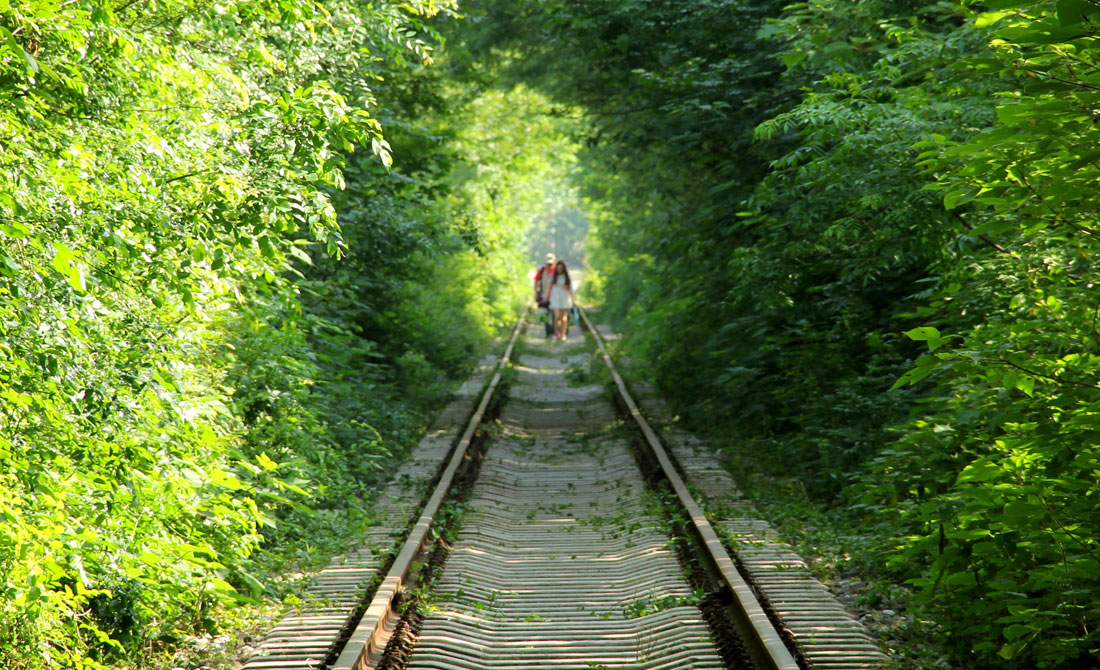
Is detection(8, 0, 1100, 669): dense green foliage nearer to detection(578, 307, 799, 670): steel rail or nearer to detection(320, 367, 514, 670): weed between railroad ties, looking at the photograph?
detection(320, 367, 514, 670): weed between railroad ties

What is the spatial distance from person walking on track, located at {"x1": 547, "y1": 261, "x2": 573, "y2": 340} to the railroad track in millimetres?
13244

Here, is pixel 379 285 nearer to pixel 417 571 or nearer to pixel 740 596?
pixel 417 571

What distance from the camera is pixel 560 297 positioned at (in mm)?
25641

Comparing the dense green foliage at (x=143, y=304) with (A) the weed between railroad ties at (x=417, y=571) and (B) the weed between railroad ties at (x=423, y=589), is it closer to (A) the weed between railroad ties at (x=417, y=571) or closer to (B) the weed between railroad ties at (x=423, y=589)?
(A) the weed between railroad ties at (x=417, y=571)

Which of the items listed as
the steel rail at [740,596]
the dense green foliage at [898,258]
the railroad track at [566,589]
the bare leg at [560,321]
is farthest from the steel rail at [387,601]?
the bare leg at [560,321]

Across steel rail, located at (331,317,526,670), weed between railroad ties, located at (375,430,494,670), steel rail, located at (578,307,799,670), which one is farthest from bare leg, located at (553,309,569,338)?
weed between railroad ties, located at (375,430,494,670)

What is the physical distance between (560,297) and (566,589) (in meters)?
19.0

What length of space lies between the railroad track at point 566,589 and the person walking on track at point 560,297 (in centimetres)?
1324

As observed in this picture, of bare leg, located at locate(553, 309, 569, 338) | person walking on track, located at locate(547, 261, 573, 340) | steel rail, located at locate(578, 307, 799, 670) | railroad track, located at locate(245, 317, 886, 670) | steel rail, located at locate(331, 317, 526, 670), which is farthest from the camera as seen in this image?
bare leg, located at locate(553, 309, 569, 338)

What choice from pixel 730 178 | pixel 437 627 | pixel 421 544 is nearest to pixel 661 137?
pixel 730 178

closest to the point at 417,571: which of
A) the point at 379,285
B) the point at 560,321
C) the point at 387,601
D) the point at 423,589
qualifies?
the point at 423,589

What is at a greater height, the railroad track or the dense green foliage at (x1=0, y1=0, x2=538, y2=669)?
the dense green foliage at (x1=0, y1=0, x2=538, y2=669)

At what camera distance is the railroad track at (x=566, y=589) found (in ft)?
17.7

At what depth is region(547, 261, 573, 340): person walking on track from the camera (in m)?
24.4
